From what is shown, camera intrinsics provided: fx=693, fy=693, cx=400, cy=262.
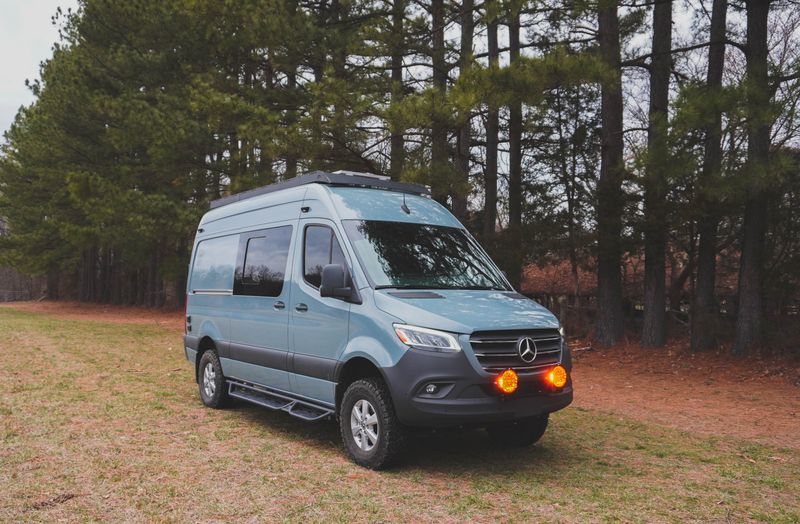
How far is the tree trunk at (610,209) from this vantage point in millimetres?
14953

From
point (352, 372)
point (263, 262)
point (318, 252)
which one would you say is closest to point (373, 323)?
point (352, 372)

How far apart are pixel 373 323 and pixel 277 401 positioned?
2.17 meters

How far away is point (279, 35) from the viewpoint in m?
16.2

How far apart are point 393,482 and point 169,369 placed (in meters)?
Result: 8.14

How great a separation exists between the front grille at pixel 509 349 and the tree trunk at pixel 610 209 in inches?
342

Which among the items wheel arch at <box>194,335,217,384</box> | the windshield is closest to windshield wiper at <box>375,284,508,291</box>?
the windshield

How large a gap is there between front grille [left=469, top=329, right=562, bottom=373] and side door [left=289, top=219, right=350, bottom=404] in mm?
1327

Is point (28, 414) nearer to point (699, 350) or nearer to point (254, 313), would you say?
point (254, 313)

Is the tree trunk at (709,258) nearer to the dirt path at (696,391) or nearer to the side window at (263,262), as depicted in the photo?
the dirt path at (696,391)

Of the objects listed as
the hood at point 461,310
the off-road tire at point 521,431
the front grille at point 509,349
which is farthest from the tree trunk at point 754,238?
the front grille at point 509,349

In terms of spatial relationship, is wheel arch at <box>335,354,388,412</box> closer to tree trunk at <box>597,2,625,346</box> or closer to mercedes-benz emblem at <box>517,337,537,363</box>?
mercedes-benz emblem at <box>517,337,537,363</box>

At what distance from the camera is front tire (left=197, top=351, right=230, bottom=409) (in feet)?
28.8

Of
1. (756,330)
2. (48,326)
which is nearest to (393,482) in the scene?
(756,330)

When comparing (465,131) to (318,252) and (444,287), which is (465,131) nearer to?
(318,252)
